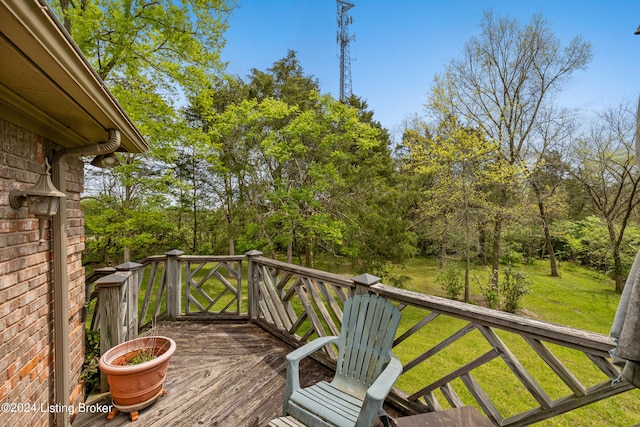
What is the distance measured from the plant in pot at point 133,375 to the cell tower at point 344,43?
11.0 m

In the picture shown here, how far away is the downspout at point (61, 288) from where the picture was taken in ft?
6.49

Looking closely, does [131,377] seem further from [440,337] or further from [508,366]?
[440,337]

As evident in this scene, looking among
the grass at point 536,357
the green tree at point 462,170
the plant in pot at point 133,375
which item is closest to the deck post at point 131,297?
the plant in pot at point 133,375

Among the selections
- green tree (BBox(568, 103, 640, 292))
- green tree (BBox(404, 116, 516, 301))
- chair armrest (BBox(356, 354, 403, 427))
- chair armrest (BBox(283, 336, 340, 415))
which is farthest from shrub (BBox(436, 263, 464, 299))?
chair armrest (BBox(356, 354, 403, 427))

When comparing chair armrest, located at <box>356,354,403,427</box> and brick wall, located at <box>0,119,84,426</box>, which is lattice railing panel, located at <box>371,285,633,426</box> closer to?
chair armrest, located at <box>356,354,403,427</box>

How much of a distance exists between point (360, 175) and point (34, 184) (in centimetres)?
789

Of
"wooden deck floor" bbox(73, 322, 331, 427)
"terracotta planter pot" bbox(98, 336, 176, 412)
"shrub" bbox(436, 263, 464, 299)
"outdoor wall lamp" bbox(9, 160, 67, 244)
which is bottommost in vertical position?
"shrub" bbox(436, 263, 464, 299)

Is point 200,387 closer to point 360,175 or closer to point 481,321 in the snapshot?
point 481,321

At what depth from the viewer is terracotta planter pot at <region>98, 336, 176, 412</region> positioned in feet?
7.61

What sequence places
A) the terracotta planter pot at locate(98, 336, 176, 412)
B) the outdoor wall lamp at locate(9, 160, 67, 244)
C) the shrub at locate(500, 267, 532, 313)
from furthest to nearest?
1. the shrub at locate(500, 267, 532, 313)
2. the terracotta planter pot at locate(98, 336, 176, 412)
3. the outdoor wall lamp at locate(9, 160, 67, 244)

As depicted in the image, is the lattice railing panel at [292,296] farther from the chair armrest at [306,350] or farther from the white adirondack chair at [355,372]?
the chair armrest at [306,350]

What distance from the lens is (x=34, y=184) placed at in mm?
1827

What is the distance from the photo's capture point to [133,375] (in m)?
2.34

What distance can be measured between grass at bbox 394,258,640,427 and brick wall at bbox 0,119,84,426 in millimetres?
4723
